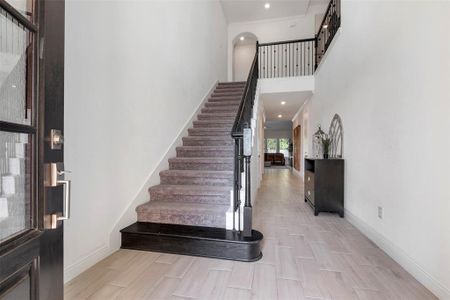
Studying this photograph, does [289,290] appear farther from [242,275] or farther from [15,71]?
[15,71]

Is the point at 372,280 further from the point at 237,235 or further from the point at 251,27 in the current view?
the point at 251,27

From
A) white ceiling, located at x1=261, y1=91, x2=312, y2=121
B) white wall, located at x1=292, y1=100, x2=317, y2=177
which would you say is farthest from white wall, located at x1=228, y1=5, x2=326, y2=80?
white wall, located at x1=292, y1=100, x2=317, y2=177

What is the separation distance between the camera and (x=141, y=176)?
106 inches

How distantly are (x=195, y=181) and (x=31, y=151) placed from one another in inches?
90.1

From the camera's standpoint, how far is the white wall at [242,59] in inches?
353

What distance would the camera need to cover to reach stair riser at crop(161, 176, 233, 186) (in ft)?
9.61

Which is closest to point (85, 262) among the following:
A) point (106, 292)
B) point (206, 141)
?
point (106, 292)

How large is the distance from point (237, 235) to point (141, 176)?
1.32 metres

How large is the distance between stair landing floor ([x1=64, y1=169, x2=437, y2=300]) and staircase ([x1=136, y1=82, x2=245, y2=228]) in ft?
1.47

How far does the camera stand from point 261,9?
7000 millimetres

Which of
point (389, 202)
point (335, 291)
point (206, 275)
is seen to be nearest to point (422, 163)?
point (389, 202)

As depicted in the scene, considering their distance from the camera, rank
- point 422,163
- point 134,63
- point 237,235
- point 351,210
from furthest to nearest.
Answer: point 351,210 < point 134,63 < point 237,235 < point 422,163

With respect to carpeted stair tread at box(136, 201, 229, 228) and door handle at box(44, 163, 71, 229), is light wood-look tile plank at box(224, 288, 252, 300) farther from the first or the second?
door handle at box(44, 163, 71, 229)

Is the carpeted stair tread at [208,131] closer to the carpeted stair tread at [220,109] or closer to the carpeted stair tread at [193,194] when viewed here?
the carpeted stair tread at [220,109]
